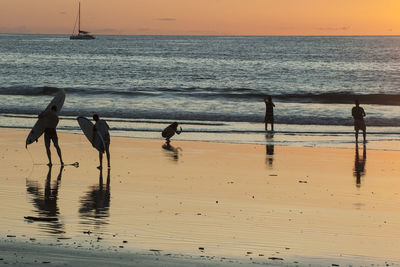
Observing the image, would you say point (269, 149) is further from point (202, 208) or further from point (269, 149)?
point (202, 208)

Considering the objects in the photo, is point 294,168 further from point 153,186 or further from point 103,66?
point 103,66

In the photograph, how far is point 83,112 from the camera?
4491 centimetres

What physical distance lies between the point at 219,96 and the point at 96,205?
44.5 metres

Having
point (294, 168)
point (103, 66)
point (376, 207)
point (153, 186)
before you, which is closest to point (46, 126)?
point (153, 186)

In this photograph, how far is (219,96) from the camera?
59.2m

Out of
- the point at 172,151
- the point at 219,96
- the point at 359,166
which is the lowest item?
the point at 219,96

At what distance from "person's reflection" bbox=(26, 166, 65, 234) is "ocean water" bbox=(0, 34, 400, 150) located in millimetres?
11876

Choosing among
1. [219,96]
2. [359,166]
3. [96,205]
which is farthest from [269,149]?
[219,96]

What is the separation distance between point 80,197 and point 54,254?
508 cm

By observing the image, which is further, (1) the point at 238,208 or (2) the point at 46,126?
(2) the point at 46,126

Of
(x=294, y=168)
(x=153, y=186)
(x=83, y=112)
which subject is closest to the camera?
(x=153, y=186)

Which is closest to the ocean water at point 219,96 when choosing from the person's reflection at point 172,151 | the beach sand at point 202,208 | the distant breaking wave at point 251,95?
the distant breaking wave at point 251,95

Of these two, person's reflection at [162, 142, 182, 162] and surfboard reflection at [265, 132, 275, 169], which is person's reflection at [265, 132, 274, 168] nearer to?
surfboard reflection at [265, 132, 275, 169]

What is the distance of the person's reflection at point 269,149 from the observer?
879 inches
